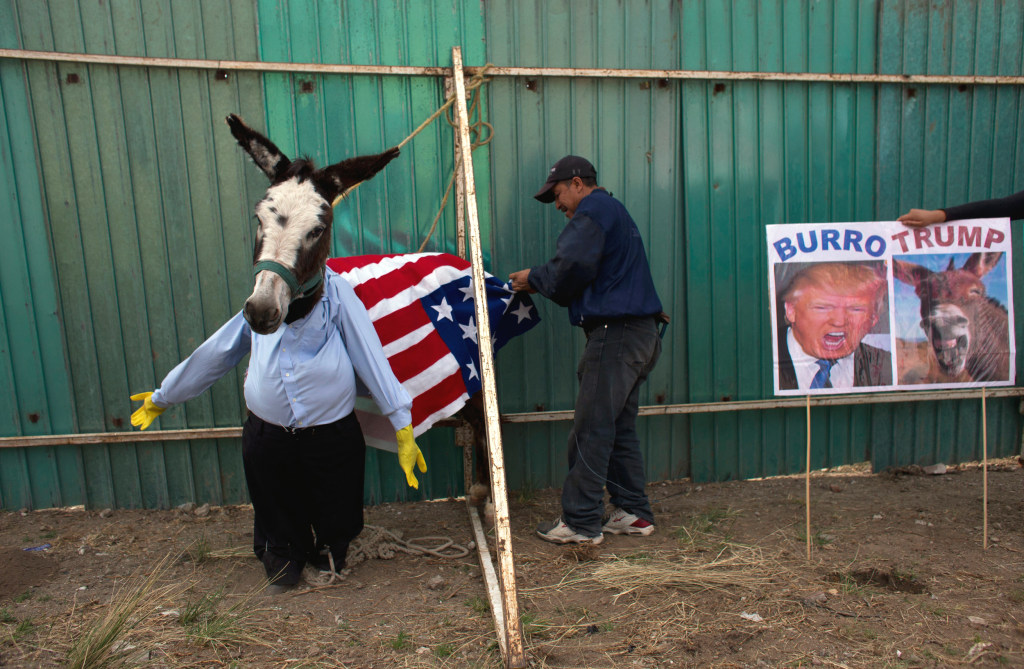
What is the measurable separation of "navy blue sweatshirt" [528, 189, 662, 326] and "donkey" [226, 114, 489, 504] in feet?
3.34

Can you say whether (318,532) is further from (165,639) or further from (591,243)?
(591,243)

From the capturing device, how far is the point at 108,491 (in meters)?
4.24

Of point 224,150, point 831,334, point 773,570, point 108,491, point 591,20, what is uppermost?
point 591,20

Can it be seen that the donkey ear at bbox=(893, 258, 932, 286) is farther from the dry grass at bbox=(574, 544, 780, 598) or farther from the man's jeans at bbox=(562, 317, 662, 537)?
the dry grass at bbox=(574, 544, 780, 598)

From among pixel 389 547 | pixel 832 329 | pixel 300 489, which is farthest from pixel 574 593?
pixel 832 329

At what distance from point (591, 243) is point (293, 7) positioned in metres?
2.35

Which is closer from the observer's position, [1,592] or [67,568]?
[1,592]

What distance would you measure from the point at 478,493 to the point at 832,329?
7.47ft

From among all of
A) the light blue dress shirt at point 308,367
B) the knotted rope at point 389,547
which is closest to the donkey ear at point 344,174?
the light blue dress shirt at point 308,367

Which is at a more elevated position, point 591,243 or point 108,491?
point 591,243

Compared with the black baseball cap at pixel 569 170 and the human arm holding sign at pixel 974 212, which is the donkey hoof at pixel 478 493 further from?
the human arm holding sign at pixel 974 212

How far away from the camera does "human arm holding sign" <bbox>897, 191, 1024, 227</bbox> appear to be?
363cm

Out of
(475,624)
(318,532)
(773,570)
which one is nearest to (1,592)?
(318,532)

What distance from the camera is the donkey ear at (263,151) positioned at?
3.01m
